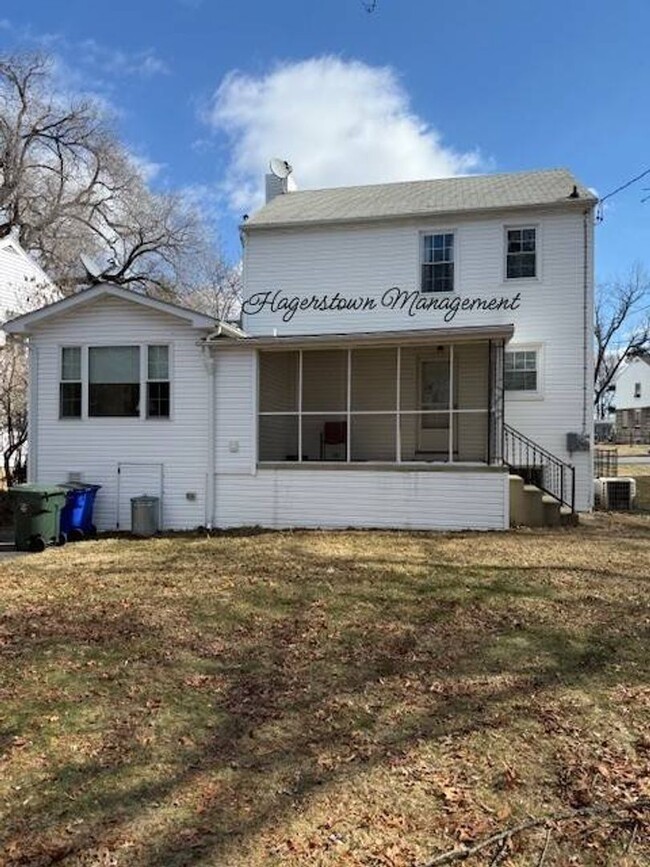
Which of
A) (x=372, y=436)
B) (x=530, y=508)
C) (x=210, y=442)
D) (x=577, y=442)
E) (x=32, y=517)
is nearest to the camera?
(x=32, y=517)

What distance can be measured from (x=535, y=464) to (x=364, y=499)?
4.44 meters

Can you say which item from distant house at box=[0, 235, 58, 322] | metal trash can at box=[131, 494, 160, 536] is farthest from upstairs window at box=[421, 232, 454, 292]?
distant house at box=[0, 235, 58, 322]

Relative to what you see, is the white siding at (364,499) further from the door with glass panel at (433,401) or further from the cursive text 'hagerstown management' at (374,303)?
Answer: the cursive text 'hagerstown management' at (374,303)

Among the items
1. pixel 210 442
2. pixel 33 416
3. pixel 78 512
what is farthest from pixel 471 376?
pixel 33 416

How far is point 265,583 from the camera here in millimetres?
7555

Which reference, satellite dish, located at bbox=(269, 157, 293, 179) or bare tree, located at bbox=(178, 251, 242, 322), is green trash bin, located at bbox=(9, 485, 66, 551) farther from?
bare tree, located at bbox=(178, 251, 242, 322)

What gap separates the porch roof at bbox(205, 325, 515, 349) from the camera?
1079 cm

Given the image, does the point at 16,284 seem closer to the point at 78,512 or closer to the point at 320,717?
the point at 78,512

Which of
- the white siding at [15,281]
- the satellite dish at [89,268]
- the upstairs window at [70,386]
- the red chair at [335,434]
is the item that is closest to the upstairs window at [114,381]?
the upstairs window at [70,386]

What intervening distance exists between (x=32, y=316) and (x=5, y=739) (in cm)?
957

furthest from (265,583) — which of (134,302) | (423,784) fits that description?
(134,302)

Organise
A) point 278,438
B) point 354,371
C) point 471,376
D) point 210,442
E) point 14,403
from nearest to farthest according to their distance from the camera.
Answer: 1. point 210,442
2. point 278,438
3. point 471,376
4. point 354,371
5. point 14,403

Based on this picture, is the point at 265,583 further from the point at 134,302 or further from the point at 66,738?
the point at 134,302

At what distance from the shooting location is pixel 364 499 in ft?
37.5
